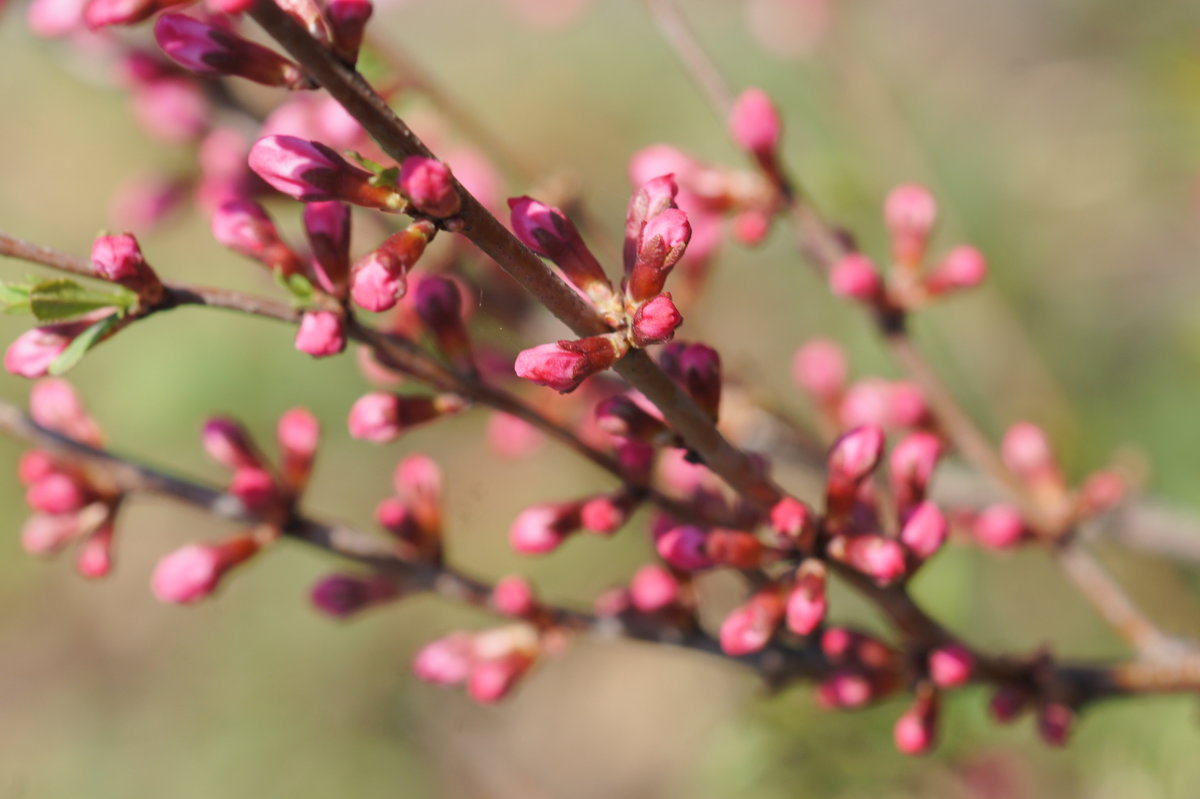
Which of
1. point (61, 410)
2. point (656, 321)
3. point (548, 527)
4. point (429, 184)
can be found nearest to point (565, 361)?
point (656, 321)

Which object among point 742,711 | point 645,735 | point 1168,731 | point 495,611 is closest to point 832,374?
point 742,711

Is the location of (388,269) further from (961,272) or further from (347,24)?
(961,272)

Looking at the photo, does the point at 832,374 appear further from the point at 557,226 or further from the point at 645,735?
the point at 645,735

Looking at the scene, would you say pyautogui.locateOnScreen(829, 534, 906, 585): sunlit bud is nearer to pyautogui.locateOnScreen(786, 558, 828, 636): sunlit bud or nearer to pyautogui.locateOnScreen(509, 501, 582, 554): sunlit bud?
pyautogui.locateOnScreen(786, 558, 828, 636): sunlit bud

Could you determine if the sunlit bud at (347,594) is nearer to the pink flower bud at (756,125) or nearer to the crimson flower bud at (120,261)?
the crimson flower bud at (120,261)

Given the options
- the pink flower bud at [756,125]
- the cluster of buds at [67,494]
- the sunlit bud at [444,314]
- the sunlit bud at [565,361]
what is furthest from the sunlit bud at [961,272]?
the cluster of buds at [67,494]
